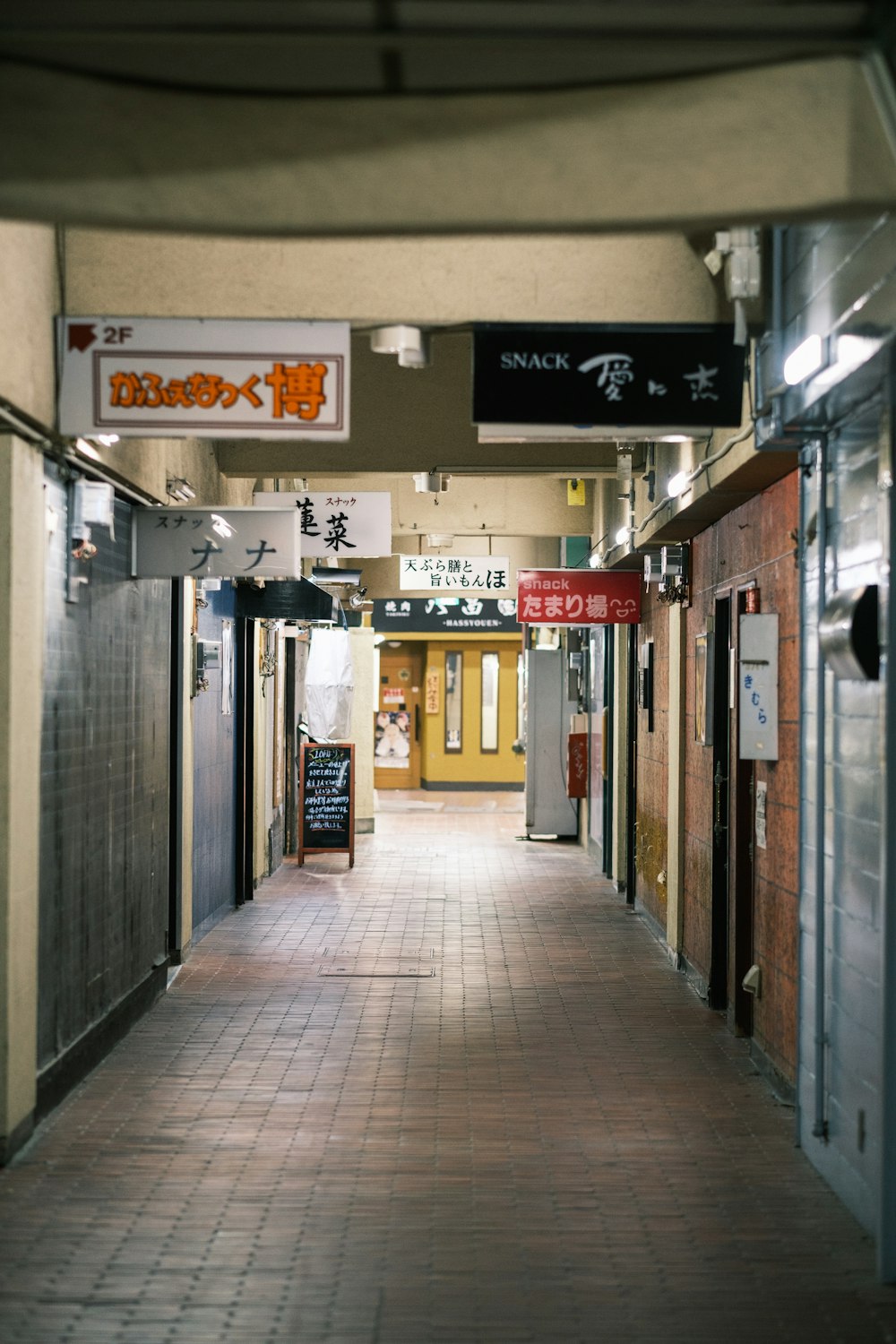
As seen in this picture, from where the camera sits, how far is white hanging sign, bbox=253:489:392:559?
35.7ft

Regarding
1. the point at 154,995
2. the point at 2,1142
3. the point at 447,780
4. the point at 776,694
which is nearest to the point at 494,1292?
the point at 2,1142

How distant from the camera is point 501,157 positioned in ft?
10.8

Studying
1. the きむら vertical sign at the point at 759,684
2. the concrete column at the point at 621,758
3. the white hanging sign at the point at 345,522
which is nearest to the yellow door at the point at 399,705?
the concrete column at the point at 621,758

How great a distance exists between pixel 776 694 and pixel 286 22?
4466mm

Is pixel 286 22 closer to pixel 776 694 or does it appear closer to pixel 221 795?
pixel 776 694

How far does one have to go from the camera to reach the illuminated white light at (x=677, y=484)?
7.79 m

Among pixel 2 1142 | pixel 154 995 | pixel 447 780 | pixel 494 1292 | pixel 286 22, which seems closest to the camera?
pixel 286 22

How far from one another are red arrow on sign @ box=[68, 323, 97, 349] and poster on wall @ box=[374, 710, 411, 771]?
67.4 feet

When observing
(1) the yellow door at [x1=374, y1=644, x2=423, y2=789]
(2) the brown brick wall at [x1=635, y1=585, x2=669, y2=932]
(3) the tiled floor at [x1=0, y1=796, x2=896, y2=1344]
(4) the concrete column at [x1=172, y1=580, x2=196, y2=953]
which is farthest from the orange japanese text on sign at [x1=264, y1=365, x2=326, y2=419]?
(1) the yellow door at [x1=374, y1=644, x2=423, y2=789]

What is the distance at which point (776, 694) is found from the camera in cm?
682

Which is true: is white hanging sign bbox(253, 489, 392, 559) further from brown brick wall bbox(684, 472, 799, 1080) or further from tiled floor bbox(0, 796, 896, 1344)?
tiled floor bbox(0, 796, 896, 1344)

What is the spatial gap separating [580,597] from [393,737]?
1454 centimetres

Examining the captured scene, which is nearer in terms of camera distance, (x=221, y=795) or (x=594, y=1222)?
(x=594, y=1222)

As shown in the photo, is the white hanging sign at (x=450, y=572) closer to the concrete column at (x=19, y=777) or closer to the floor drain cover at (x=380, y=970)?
the floor drain cover at (x=380, y=970)
